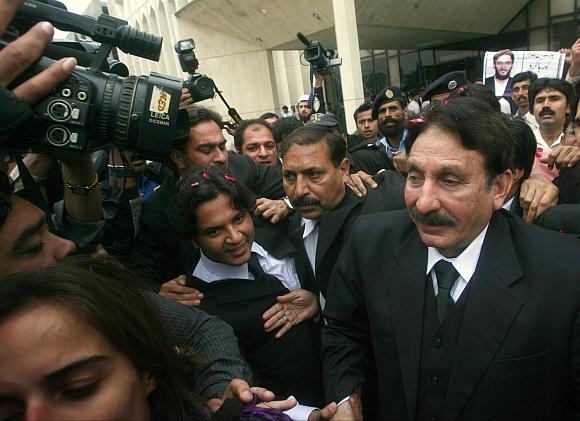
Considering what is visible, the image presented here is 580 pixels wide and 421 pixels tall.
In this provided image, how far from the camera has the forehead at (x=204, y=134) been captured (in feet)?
8.11

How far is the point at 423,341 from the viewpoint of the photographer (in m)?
1.35

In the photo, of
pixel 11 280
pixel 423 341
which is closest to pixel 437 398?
pixel 423 341

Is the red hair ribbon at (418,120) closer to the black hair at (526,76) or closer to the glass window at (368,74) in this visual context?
the black hair at (526,76)

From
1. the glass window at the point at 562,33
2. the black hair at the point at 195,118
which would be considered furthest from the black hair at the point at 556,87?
the glass window at the point at 562,33

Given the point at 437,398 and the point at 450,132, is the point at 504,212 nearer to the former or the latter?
the point at 450,132

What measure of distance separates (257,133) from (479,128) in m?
2.62

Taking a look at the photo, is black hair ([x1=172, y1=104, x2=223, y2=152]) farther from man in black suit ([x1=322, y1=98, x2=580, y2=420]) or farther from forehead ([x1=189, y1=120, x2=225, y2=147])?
man in black suit ([x1=322, y1=98, x2=580, y2=420])

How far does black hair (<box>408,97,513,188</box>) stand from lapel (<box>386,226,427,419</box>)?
0.36 meters

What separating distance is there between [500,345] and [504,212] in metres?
0.50

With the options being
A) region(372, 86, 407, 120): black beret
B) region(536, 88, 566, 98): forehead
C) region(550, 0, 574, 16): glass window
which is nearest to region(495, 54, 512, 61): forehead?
region(372, 86, 407, 120): black beret

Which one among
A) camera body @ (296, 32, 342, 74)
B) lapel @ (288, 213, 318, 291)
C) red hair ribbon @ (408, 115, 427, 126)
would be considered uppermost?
camera body @ (296, 32, 342, 74)

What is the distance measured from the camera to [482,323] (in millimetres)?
1266

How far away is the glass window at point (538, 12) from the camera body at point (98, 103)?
16.9m

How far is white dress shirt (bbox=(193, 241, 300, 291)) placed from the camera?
183 centimetres
